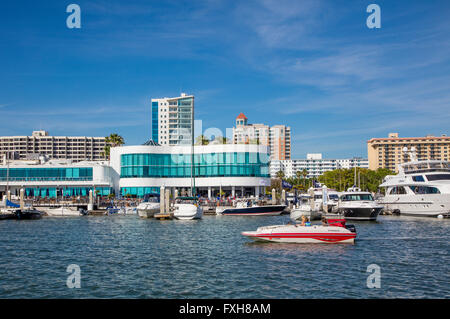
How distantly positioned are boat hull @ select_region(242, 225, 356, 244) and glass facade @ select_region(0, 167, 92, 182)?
2727 inches

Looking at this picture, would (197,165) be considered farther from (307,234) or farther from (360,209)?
(307,234)

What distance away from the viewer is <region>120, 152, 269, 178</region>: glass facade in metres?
91.4

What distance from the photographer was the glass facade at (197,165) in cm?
9138

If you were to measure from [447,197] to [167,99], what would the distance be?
140570 millimetres

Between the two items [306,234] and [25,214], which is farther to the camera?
[25,214]

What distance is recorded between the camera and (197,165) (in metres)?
93.6

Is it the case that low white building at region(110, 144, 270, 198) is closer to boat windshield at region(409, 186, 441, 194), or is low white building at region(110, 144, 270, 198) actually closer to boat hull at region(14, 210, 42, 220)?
boat hull at region(14, 210, 42, 220)

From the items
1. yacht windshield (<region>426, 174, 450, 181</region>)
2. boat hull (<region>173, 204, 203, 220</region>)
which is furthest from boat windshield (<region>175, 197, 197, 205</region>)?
yacht windshield (<region>426, 174, 450, 181</region>)

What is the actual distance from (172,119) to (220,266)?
525 ft

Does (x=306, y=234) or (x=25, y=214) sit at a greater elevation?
(x=306, y=234)

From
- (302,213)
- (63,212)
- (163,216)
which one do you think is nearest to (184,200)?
(163,216)

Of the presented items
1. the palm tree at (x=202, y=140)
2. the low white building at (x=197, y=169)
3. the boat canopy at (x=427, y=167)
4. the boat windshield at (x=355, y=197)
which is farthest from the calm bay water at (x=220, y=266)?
the palm tree at (x=202, y=140)

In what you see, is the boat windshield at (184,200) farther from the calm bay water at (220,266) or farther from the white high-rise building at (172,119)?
the white high-rise building at (172,119)
